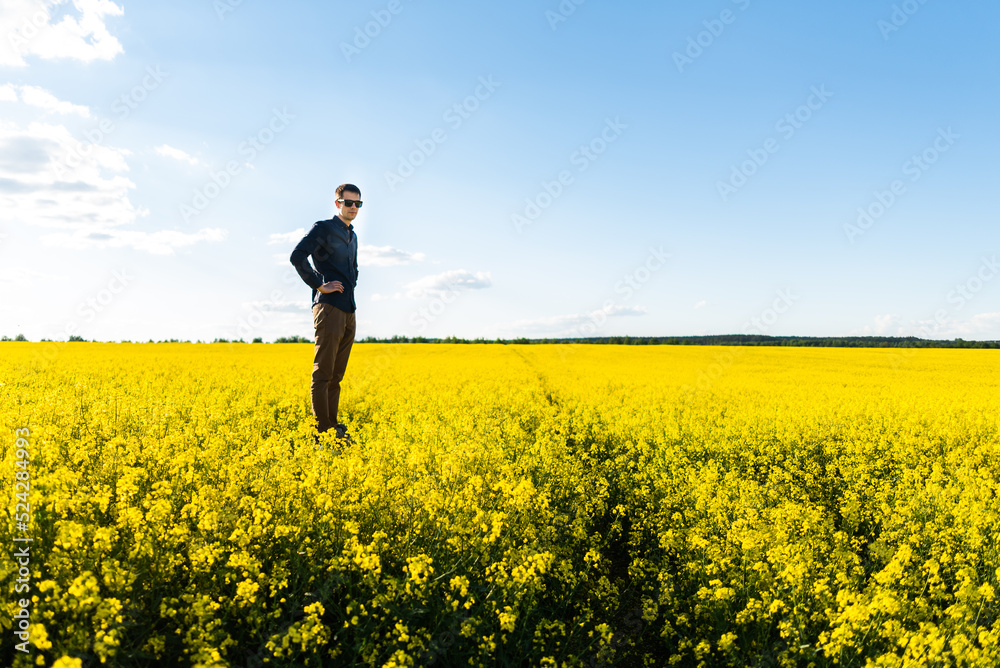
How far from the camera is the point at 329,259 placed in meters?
6.34

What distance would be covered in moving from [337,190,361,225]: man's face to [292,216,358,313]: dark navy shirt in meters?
0.10

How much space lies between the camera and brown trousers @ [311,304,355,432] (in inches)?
247

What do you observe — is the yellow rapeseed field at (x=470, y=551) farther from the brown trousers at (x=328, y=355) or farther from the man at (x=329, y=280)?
the man at (x=329, y=280)

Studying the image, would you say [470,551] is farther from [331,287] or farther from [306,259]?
[306,259]

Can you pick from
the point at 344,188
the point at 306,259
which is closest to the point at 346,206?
the point at 344,188

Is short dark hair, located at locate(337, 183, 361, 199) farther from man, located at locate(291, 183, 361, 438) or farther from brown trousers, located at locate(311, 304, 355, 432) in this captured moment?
brown trousers, located at locate(311, 304, 355, 432)

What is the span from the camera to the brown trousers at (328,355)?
626 cm

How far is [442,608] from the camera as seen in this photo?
3.22 m

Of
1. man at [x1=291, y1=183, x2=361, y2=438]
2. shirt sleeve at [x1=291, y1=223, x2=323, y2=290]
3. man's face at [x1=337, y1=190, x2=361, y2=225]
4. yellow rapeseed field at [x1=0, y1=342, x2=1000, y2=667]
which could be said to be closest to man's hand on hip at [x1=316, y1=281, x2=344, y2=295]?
man at [x1=291, y1=183, x2=361, y2=438]

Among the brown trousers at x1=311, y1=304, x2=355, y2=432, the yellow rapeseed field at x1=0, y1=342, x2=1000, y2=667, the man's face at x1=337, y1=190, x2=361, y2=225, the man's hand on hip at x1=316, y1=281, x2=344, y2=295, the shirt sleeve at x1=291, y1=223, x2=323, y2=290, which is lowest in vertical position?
the yellow rapeseed field at x1=0, y1=342, x2=1000, y2=667

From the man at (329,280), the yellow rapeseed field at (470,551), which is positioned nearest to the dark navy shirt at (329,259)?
the man at (329,280)

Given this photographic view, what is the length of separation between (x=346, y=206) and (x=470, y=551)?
14.7 ft

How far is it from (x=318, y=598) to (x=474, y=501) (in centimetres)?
→ 118

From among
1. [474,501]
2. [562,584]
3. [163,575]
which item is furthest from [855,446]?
[163,575]
